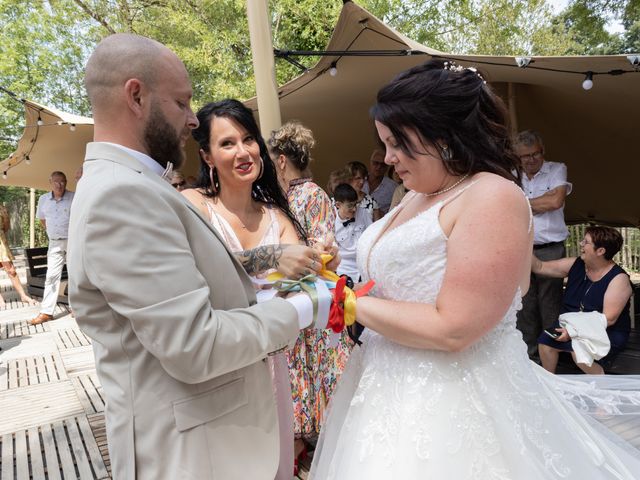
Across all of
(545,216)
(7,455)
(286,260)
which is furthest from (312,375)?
(545,216)

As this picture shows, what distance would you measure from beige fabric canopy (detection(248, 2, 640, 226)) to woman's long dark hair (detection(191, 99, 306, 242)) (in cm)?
224

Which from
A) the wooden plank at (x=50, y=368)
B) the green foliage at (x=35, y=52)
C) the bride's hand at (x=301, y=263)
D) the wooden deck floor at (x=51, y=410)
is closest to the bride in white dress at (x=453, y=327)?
the bride's hand at (x=301, y=263)

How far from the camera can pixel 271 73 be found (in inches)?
139

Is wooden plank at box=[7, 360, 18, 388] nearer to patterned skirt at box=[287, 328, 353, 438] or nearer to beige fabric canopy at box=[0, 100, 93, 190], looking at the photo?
patterned skirt at box=[287, 328, 353, 438]

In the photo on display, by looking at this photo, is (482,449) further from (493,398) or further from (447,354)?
(447,354)

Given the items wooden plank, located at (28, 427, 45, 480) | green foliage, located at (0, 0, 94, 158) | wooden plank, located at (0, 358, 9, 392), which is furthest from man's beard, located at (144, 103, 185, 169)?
green foliage, located at (0, 0, 94, 158)

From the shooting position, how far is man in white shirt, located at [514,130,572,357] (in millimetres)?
4332

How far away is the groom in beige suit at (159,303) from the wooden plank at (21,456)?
2.45m

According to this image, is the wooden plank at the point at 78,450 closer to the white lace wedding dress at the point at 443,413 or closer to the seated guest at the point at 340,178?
the white lace wedding dress at the point at 443,413

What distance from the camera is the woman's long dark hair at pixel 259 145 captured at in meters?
2.24

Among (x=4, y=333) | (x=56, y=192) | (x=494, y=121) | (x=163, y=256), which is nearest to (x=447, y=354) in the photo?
(x=494, y=121)

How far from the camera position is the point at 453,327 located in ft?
4.22

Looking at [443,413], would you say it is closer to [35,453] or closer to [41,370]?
[35,453]

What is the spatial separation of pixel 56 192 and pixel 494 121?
813 cm
